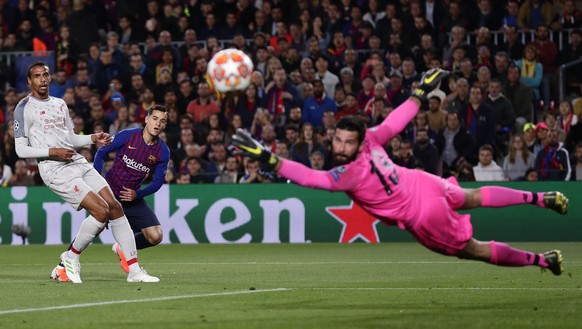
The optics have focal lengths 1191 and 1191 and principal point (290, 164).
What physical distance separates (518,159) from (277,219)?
4.52 meters

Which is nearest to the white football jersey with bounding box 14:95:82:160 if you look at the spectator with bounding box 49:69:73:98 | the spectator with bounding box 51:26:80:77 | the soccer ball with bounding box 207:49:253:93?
the soccer ball with bounding box 207:49:253:93

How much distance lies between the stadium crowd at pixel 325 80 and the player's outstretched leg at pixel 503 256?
10.4m

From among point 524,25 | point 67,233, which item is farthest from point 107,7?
point 524,25

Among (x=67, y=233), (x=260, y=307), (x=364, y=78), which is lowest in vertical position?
(x=67, y=233)

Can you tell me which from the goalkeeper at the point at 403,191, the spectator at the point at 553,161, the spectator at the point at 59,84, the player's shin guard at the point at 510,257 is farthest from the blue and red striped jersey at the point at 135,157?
the spectator at the point at 59,84

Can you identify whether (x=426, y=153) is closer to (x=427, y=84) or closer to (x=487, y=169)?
(x=487, y=169)

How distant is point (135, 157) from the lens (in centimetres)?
1417

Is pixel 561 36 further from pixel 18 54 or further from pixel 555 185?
pixel 18 54

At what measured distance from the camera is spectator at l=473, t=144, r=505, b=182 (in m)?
21.2

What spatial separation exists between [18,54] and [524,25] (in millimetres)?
11356

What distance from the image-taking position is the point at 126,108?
957 inches

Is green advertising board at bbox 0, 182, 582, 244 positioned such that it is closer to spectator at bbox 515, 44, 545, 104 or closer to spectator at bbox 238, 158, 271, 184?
spectator at bbox 238, 158, 271, 184

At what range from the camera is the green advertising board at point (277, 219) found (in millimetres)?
21453

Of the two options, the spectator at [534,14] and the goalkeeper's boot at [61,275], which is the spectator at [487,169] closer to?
the spectator at [534,14]
